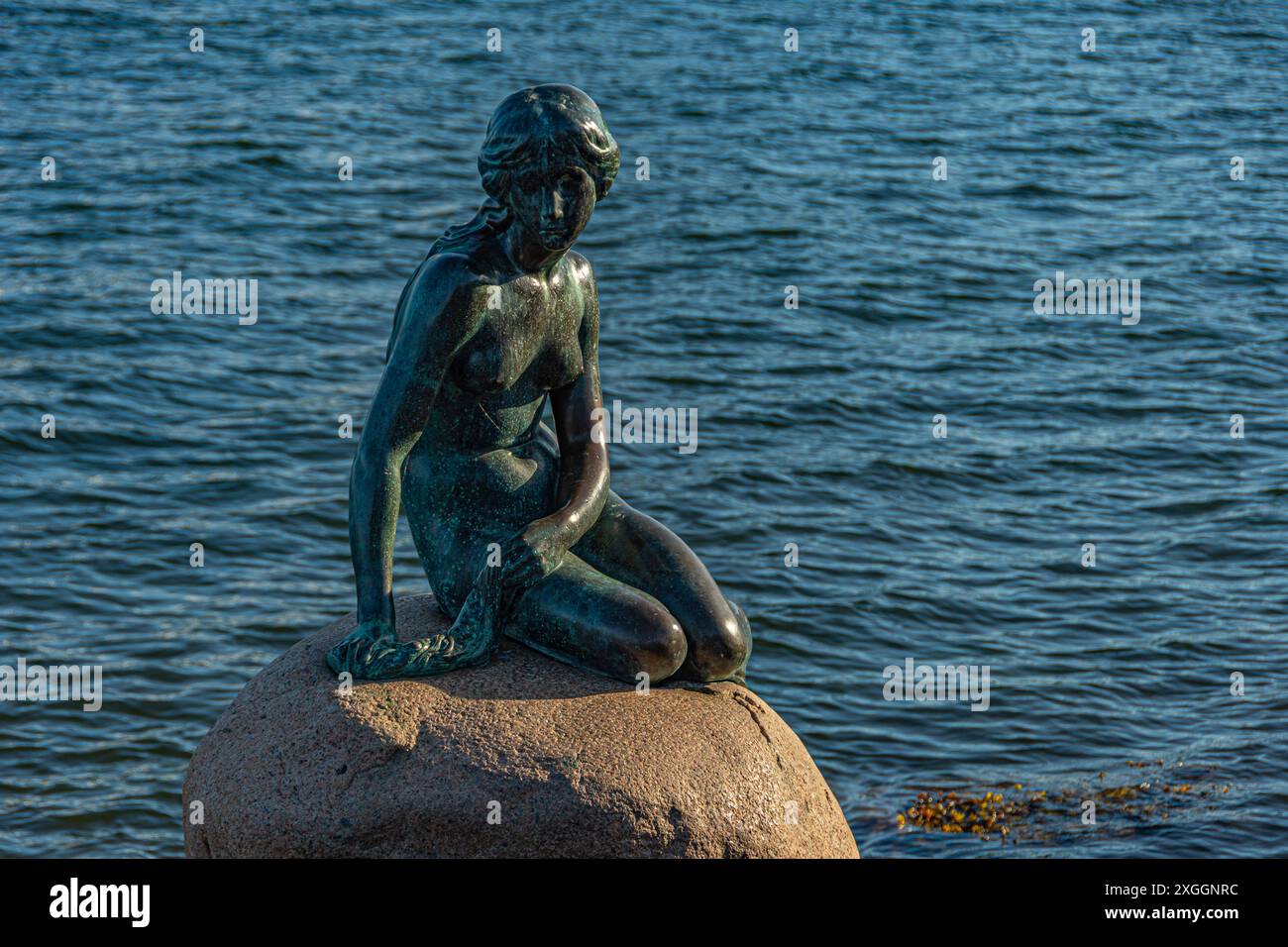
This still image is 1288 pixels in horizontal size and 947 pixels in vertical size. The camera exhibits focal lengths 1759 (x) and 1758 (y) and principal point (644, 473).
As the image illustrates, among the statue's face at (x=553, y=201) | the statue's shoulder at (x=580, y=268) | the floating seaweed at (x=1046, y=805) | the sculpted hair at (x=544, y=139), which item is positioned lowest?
the floating seaweed at (x=1046, y=805)

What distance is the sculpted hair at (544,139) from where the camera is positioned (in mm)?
5543

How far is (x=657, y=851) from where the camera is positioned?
5340 millimetres

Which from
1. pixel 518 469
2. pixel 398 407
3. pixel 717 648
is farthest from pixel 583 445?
pixel 717 648

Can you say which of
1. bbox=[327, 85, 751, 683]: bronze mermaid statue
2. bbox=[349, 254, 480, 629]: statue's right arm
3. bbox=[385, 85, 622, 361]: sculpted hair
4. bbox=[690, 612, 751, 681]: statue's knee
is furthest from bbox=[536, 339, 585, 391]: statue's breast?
bbox=[690, 612, 751, 681]: statue's knee

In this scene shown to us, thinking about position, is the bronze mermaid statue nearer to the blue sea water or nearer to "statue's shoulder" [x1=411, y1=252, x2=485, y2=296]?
"statue's shoulder" [x1=411, y1=252, x2=485, y2=296]

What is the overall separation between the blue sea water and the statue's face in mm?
4052

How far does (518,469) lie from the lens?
6133mm

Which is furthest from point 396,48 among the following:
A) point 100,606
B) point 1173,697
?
point 1173,697

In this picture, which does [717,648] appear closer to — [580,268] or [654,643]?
[654,643]

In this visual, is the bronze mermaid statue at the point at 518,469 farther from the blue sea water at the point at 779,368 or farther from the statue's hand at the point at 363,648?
the blue sea water at the point at 779,368

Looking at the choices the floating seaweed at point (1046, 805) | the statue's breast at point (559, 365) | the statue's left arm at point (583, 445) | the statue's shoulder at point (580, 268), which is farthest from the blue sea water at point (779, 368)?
the statue's shoulder at point (580, 268)

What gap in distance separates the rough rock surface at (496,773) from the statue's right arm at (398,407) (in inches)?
15.0

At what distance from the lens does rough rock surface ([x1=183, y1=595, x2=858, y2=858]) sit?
17.4 ft
